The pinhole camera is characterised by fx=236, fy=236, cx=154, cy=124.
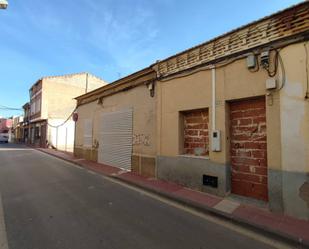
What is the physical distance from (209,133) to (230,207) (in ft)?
6.90

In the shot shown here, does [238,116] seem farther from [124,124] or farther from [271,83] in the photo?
[124,124]

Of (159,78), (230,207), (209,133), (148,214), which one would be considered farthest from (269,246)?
(159,78)

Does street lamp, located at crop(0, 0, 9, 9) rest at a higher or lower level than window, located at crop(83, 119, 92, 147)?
higher

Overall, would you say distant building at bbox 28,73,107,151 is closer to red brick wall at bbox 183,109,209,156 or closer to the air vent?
red brick wall at bbox 183,109,209,156

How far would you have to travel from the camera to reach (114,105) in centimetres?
1166

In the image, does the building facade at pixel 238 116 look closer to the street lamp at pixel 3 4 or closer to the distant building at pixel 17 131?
the street lamp at pixel 3 4

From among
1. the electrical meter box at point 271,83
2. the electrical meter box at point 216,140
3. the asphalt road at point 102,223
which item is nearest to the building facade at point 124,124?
the asphalt road at point 102,223

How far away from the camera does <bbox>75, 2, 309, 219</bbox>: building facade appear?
4910 mm

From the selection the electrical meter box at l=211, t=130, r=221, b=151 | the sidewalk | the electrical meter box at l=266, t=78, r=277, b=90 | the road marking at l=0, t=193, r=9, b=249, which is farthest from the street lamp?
the electrical meter box at l=266, t=78, r=277, b=90

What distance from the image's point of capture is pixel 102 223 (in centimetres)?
470

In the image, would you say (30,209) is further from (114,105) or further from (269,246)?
(114,105)

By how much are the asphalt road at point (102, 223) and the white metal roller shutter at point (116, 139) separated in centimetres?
328

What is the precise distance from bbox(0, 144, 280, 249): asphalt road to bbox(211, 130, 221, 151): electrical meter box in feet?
6.22

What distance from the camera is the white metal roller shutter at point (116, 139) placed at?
1042 centimetres
